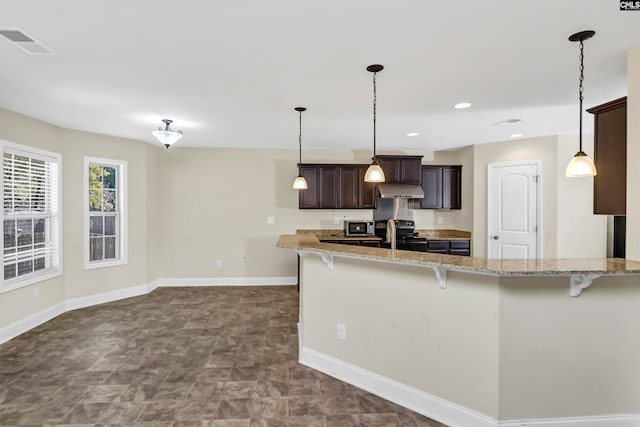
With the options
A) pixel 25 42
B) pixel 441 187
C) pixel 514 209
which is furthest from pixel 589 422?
pixel 441 187

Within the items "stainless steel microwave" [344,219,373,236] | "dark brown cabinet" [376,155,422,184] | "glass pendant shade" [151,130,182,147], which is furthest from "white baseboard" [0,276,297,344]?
"glass pendant shade" [151,130,182,147]

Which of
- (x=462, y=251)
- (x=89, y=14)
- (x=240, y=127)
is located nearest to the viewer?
(x=89, y=14)

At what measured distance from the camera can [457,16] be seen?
1.87 metres

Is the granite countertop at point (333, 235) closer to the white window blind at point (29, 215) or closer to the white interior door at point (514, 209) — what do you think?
the white interior door at point (514, 209)

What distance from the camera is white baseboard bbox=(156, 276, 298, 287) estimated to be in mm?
5867

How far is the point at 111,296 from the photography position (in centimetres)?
503

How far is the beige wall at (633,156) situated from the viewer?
6.97ft

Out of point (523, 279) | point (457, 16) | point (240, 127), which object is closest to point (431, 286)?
point (523, 279)

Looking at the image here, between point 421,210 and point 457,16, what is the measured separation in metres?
4.58

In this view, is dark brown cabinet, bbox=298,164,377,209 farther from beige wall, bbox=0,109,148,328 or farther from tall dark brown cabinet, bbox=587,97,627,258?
tall dark brown cabinet, bbox=587,97,627,258

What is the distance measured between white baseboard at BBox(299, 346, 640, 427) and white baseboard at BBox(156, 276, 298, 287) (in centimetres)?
300

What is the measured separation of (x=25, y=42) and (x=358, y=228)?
14.8ft

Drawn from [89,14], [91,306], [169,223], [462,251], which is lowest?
[91,306]

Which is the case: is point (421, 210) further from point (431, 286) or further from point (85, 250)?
point (85, 250)
